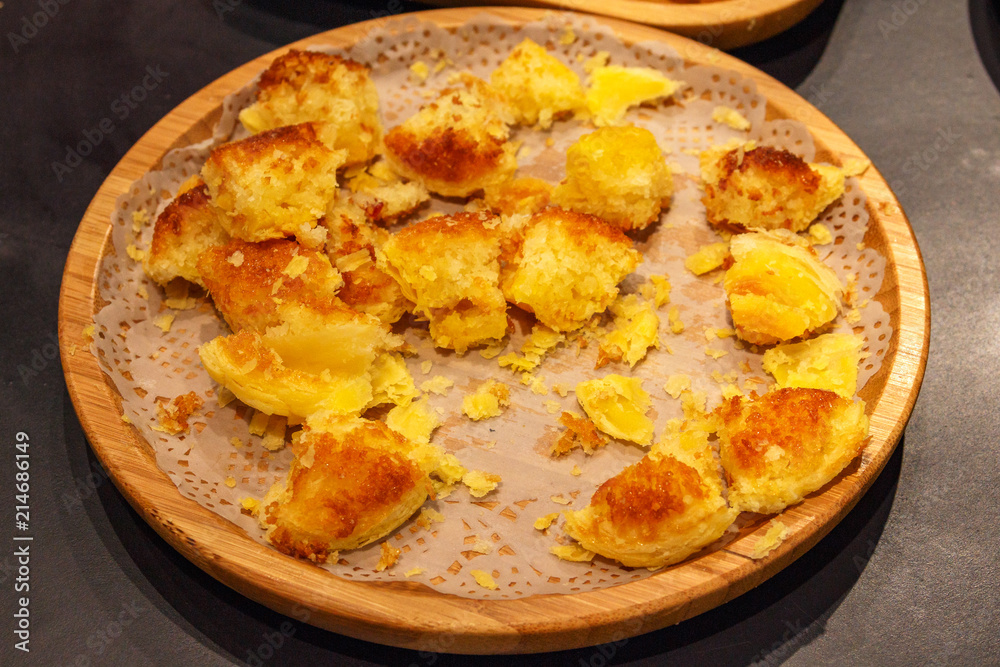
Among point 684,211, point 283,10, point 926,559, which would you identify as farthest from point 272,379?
point 283,10

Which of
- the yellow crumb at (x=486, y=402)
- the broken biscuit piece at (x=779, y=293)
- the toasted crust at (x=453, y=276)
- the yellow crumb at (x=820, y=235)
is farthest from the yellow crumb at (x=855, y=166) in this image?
the yellow crumb at (x=486, y=402)

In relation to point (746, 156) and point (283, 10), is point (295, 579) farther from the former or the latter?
point (283, 10)

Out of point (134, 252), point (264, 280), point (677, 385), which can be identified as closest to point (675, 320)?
point (677, 385)

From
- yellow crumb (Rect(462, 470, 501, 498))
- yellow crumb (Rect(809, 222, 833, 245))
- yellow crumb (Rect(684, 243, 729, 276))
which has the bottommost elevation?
yellow crumb (Rect(462, 470, 501, 498))

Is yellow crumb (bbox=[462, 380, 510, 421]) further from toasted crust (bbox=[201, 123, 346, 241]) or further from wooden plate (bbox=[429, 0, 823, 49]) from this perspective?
wooden plate (bbox=[429, 0, 823, 49])

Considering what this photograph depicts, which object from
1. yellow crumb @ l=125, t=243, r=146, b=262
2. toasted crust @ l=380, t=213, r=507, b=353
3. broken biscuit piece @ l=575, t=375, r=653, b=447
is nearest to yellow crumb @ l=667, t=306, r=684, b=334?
broken biscuit piece @ l=575, t=375, r=653, b=447

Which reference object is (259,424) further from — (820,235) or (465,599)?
(820,235)

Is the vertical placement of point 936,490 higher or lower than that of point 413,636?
lower
